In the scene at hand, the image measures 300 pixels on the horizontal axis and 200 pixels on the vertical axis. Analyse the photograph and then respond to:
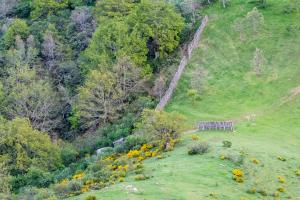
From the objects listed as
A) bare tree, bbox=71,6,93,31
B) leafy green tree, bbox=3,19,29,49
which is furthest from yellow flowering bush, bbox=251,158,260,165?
leafy green tree, bbox=3,19,29,49

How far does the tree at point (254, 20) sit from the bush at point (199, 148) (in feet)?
137

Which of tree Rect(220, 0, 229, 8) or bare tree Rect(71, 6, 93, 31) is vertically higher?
tree Rect(220, 0, 229, 8)

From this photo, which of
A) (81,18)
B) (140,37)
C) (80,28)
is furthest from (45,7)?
(140,37)

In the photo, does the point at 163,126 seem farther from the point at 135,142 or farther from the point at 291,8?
the point at 291,8

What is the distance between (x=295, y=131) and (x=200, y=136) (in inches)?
542

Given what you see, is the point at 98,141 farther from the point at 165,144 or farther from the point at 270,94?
the point at 270,94

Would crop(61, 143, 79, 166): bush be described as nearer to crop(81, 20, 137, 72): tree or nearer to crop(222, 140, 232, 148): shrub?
crop(81, 20, 137, 72): tree

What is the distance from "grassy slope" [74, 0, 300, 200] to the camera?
180 ft

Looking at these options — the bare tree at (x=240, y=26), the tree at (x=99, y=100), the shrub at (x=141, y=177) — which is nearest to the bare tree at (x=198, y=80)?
the bare tree at (x=240, y=26)

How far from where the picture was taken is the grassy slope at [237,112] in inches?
2163

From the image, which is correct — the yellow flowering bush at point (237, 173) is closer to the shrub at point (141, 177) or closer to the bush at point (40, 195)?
the shrub at point (141, 177)

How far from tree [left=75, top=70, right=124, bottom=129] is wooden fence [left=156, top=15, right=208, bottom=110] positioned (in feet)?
24.1

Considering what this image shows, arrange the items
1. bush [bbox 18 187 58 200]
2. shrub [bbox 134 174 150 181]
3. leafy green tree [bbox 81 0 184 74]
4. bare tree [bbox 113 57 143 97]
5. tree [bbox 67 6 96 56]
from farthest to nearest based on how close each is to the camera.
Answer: tree [bbox 67 6 96 56], leafy green tree [bbox 81 0 184 74], bare tree [bbox 113 57 143 97], bush [bbox 18 187 58 200], shrub [bbox 134 174 150 181]

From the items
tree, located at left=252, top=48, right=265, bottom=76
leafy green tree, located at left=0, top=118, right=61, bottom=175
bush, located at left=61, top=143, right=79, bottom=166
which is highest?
tree, located at left=252, top=48, right=265, bottom=76
